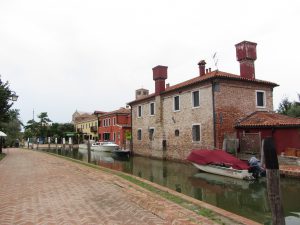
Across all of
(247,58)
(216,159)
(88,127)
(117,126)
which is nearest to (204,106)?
(247,58)

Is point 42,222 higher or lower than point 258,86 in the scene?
lower

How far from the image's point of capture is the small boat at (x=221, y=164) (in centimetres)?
1486

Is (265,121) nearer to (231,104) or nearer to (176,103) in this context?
(231,104)

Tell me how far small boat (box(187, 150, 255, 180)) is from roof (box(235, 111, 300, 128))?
11.8ft

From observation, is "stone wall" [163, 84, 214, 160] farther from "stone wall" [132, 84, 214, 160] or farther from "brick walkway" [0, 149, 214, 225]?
"brick walkway" [0, 149, 214, 225]

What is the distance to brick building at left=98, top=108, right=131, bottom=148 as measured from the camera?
40062mm

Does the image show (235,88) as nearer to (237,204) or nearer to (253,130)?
(253,130)

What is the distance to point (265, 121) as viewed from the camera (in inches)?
754

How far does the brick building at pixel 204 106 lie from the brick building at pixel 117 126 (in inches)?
423

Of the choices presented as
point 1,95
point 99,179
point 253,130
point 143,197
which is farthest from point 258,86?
point 1,95

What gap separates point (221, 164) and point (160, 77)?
1381cm

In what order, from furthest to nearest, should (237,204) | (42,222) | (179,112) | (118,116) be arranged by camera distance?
1. (118,116)
2. (179,112)
3. (237,204)
4. (42,222)

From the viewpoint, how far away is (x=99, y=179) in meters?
11.2

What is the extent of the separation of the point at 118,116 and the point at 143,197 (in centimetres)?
3429
